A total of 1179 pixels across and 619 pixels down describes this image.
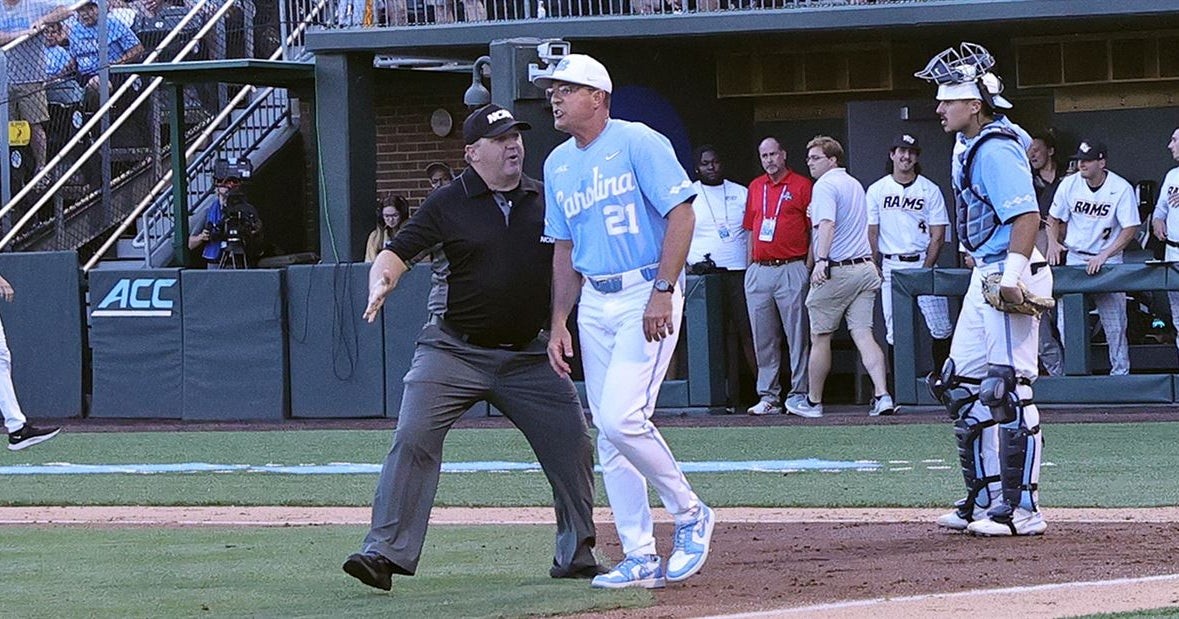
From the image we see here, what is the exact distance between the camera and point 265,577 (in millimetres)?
7641

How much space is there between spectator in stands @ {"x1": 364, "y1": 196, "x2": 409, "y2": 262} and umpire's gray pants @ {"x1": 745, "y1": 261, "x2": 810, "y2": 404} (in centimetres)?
334

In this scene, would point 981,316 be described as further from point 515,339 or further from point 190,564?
point 190,564

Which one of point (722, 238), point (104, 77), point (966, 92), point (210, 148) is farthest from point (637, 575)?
point (210, 148)

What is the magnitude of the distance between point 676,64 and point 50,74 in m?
6.41

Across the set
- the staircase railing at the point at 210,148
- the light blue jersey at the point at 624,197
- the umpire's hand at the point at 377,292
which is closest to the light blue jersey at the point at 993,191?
the light blue jersey at the point at 624,197

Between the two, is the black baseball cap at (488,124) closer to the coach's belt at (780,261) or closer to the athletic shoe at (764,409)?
the coach's belt at (780,261)

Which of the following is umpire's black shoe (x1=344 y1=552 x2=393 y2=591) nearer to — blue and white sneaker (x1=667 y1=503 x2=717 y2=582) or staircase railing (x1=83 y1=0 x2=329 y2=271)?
blue and white sneaker (x1=667 y1=503 x2=717 y2=582)

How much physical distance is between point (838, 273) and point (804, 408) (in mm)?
1132

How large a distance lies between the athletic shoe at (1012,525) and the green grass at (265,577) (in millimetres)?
1850

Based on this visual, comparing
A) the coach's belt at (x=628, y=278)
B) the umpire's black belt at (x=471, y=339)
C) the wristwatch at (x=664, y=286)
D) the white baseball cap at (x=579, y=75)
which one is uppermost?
the white baseball cap at (x=579, y=75)

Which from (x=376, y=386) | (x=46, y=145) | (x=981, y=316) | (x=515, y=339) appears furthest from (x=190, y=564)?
(x=46, y=145)

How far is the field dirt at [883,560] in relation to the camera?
6379mm

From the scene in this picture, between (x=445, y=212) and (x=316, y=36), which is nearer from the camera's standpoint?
(x=445, y=212)

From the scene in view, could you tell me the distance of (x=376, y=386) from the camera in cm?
1659
